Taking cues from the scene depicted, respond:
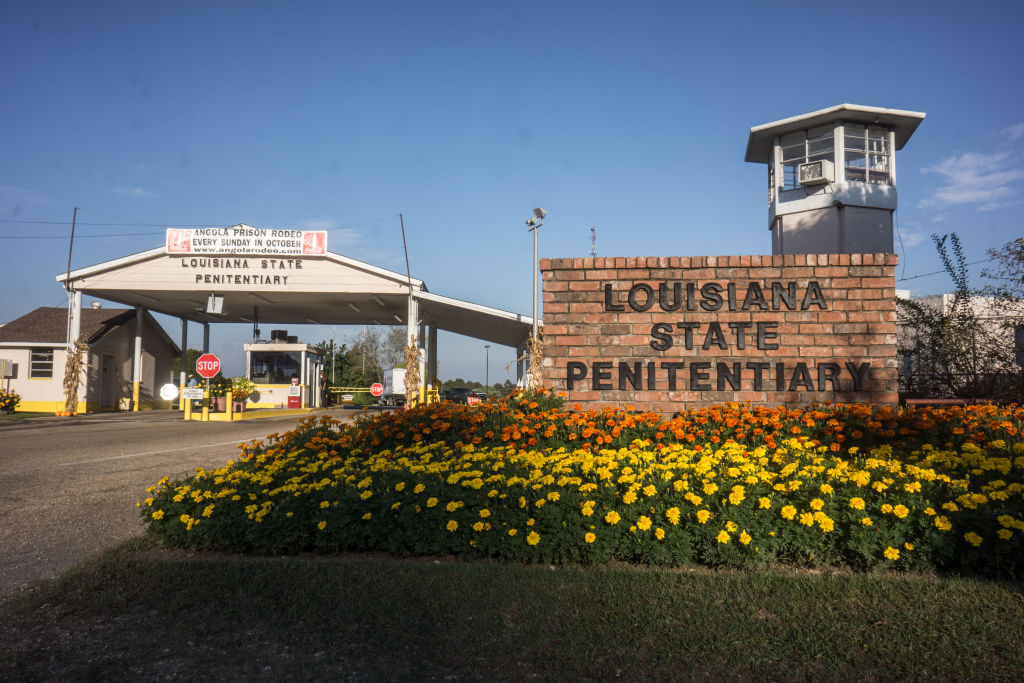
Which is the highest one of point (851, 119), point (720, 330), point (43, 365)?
point (851, 119)

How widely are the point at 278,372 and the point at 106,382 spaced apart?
7.46 m

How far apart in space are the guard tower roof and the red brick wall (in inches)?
728

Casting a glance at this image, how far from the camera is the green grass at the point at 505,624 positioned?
3.14 m

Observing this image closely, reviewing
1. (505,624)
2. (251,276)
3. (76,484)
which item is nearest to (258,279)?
(251,276)

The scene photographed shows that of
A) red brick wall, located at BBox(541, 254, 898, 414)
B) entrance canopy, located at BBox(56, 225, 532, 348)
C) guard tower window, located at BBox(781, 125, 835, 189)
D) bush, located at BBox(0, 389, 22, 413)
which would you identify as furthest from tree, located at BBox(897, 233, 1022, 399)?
bush, located at BBox(0, 389, 22, 413)

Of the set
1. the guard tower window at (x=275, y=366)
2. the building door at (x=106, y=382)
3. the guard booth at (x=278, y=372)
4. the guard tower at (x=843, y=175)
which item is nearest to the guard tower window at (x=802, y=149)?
the guard tower at (x=843, y=175)

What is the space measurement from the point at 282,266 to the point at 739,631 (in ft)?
83.3

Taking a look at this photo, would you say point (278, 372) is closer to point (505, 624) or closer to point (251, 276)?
point (251, 276)

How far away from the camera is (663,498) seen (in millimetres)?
4633

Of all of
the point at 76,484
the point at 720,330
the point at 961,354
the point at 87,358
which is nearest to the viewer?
the point at 720,330

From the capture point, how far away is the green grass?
123 inches

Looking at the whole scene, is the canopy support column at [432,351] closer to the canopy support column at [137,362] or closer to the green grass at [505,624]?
the canopy support column at [137,362]

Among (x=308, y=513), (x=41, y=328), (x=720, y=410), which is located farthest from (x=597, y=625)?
(x=41, y=328)

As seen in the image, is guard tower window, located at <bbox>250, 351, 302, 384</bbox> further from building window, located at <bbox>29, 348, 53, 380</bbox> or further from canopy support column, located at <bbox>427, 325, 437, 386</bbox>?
building window, located at <bbox>29, 348, 53, 380</bbox>
